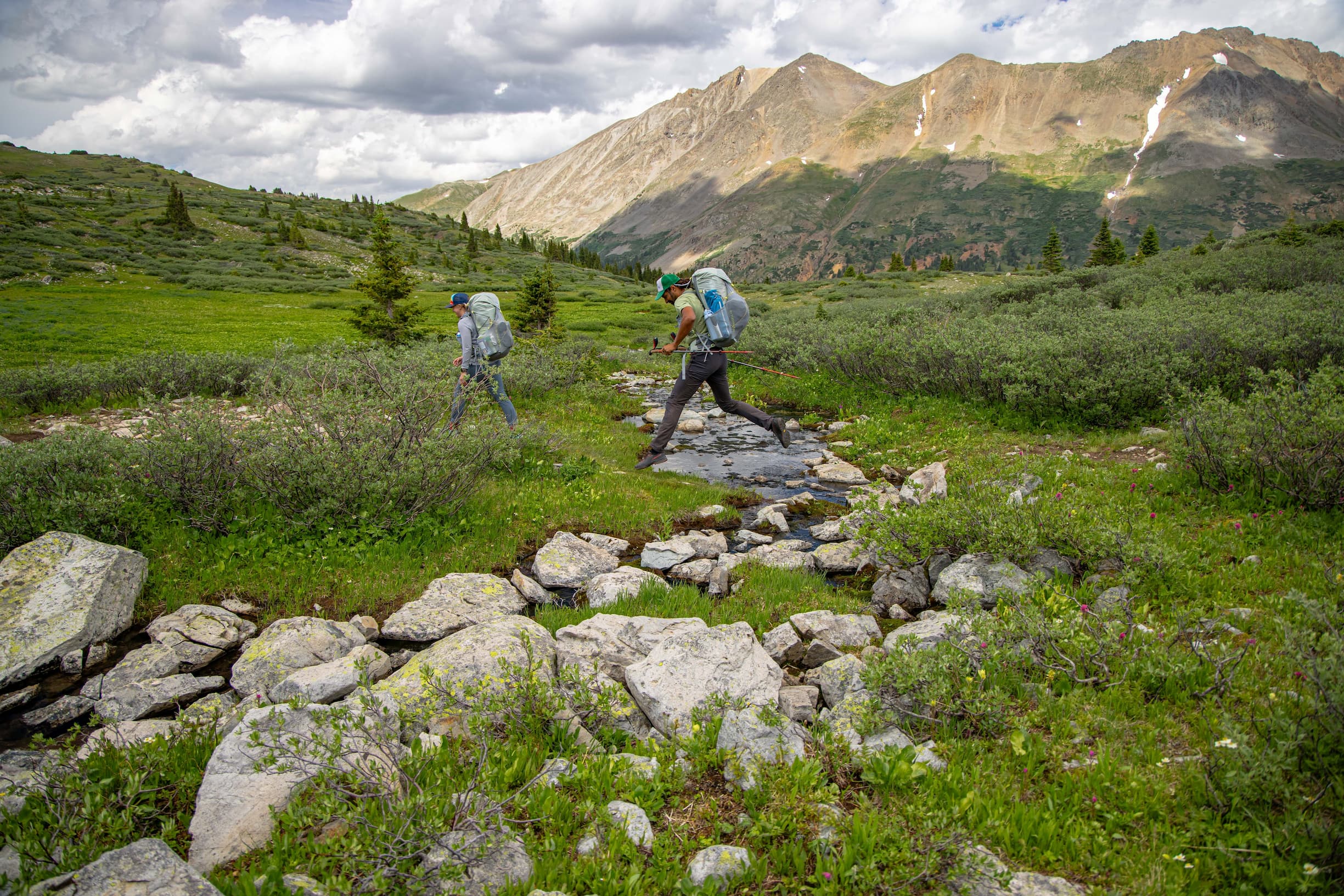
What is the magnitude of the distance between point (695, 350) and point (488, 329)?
4707 millimetres

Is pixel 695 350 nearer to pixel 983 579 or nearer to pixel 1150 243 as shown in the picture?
pixel 983 579

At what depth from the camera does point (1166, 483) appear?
9.09m

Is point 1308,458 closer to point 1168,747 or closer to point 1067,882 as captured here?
point 1168,747

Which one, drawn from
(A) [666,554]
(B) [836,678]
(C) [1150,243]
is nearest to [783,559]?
(A) [666,554]

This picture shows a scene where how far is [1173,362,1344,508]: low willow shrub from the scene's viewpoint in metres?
7.45

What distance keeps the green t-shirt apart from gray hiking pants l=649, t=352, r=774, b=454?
1.02ft

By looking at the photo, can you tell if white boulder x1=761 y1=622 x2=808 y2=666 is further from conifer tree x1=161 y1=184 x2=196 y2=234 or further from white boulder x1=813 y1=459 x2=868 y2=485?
conifer tree x1=161 y1=184 x2=196 y2=234

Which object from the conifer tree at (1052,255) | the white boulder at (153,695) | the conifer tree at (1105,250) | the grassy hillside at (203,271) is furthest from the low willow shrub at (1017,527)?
the conifer tree at (1105,250)

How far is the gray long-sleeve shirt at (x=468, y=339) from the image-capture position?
13773 mm

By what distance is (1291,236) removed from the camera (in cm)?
3928

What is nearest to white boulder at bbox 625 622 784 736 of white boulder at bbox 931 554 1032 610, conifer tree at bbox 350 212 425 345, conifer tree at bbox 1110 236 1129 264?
white boulder at bbox 931 554 1032 610

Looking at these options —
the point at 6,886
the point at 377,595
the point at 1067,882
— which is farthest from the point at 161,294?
the point at 1067,882

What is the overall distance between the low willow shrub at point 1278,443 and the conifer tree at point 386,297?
105 feet

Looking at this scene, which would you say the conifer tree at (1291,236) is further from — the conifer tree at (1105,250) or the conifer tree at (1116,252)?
the conifer tree at (1105,250)
